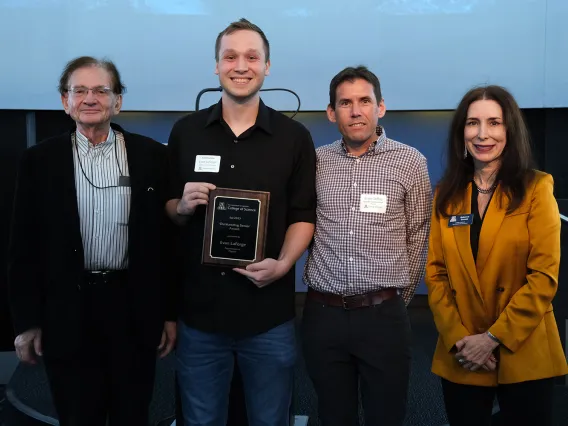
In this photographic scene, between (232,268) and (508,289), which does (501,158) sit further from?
(232,268)

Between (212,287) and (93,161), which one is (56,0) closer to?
(93,161)

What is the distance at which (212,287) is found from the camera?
85.8 inches

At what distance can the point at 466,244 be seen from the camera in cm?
207

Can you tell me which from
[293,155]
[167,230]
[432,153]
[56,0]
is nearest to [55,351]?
[167,230]

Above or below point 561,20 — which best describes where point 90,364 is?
below

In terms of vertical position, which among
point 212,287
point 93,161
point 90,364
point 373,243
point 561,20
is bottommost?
point 90,364

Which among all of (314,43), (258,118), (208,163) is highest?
(314,43)

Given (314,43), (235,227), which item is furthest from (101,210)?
(314,43)

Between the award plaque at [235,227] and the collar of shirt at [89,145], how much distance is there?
1.60 feet

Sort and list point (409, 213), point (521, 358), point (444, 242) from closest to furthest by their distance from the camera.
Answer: point (521, 358), point (444, 242), point (409, 213)

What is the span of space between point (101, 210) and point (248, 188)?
548 mm

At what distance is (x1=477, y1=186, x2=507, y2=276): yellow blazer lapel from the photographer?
2041 mm

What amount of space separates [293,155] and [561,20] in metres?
3.60

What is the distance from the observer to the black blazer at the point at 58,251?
2146mm
